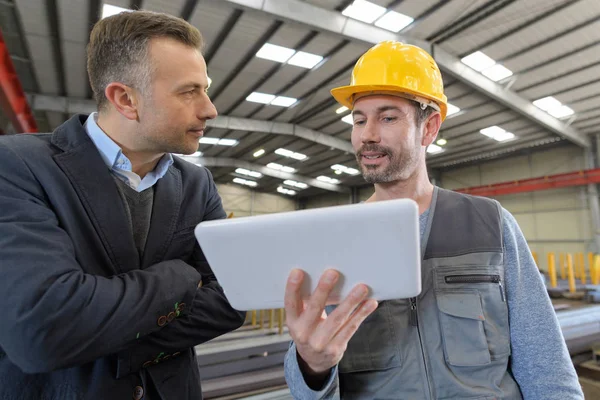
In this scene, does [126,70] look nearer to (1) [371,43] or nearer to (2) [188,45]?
(2) [188,45]

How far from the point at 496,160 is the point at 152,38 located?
16213mm

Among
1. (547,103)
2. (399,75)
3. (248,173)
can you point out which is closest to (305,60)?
(547,103)

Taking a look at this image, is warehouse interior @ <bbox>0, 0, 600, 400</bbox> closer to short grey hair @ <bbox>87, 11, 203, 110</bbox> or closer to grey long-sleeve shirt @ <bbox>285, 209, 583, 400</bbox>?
grey long-sleeve shirt @ <bbox>285, 209, 583, 400</bbox>

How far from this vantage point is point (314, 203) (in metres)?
25.2

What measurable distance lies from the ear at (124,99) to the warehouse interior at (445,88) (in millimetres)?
2676

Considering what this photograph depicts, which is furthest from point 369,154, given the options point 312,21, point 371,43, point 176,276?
point 371,43

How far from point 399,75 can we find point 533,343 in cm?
113

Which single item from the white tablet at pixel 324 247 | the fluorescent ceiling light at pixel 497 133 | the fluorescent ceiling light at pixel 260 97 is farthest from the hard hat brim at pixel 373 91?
the fluorescent ceiling light at pixel 497 133

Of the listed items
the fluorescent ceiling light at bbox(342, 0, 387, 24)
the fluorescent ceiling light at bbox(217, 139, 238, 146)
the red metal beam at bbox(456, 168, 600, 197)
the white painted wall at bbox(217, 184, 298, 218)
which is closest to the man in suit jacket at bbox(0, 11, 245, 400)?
the fluorescent ceiling light at bbox(342, 0, 387, 24)

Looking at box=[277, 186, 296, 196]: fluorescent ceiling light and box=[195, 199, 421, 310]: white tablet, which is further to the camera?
box=[277, 186, 296, 196]: fluorescent ceiling light

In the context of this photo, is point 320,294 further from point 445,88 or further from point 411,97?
point 445,88

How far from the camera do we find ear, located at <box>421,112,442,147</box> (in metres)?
1.57

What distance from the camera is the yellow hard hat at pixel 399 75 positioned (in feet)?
4.83

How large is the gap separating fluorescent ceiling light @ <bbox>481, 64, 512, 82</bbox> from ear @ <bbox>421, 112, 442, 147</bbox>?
8728 millimetres
